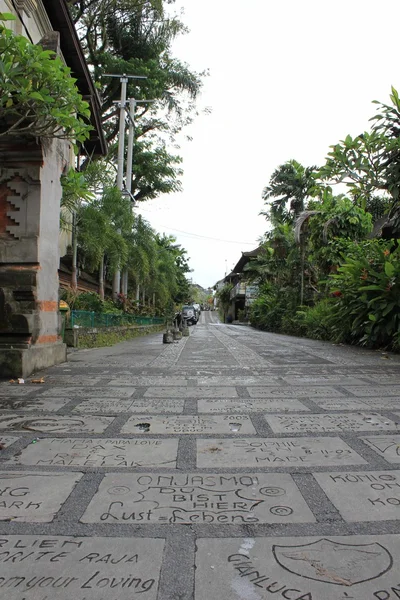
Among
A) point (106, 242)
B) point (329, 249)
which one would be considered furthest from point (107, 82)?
point (329, 249)

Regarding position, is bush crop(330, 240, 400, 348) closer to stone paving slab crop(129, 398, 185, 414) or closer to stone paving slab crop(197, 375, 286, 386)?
stone paving slab crop(197, 375, 286, 386)

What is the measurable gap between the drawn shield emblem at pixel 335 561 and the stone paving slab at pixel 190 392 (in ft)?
8.77

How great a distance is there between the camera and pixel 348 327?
Result: 10469mm

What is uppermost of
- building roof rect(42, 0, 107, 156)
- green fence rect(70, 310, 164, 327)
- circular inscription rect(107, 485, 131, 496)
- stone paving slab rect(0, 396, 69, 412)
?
building roof rect(42, 0, 107, 156)

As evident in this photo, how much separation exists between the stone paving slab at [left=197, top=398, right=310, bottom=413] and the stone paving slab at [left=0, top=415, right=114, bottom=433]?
89cm

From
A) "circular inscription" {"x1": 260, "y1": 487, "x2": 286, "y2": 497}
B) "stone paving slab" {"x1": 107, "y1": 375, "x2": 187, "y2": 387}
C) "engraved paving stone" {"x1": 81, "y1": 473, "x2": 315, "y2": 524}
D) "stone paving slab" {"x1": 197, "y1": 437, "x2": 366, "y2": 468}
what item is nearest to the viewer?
"engraved paving stone" {"x1": 81, "y1": 473, "x2": 315, "y2": 524}

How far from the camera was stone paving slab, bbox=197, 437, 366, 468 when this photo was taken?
257 centimetres

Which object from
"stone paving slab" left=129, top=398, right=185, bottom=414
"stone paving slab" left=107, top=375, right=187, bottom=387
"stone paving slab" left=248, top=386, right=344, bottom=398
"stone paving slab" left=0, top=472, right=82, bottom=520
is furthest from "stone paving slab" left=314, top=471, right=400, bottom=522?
"stone paving slab" left=107, top=375, right=187, bottom=387

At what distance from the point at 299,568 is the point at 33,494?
132 cm

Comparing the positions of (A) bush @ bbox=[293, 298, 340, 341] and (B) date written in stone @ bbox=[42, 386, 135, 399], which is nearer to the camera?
(B) date written in stone @ bbox=[42, 386, 135, 399]

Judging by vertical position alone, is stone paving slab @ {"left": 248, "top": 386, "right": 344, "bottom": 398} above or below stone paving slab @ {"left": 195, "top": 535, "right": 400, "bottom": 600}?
above

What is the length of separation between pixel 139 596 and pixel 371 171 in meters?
7.26

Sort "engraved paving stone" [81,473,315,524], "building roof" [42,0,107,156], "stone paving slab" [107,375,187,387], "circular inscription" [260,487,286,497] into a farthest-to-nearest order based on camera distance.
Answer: "building roof" [42,0,107,156], "stone paving slab" [107,375,187,387], "circular inscription" [260,487,286,497], "engraved paving stone" [81,473,315,524]

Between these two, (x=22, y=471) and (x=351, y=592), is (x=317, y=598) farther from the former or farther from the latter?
(x=22, y=471)
